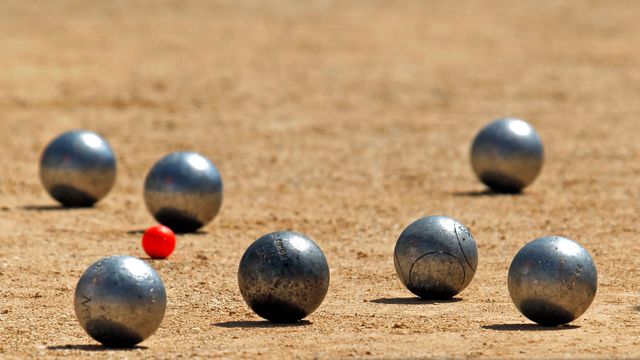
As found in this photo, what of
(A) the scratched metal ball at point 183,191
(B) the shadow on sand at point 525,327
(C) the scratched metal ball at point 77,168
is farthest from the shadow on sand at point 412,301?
(C) the scratched metal ball at point 77,168

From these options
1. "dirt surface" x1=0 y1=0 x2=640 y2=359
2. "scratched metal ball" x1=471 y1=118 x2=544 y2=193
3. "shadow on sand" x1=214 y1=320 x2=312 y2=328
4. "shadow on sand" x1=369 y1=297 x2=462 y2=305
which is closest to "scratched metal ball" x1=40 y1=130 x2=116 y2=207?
"dirt surface" x1=0 y1=0 x2=640 y2=359

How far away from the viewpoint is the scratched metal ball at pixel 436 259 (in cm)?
1474

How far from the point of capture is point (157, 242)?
58.2 feet

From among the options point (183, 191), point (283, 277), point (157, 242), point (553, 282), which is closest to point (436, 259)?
point (553, 282)

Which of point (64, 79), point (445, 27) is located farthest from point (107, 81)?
point (445, 27)

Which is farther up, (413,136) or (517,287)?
(413,136)

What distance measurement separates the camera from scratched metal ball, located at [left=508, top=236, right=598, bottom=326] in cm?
1319

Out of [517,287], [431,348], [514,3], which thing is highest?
[514,3]

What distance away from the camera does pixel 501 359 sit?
11766 mm

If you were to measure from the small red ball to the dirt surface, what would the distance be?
0.82 feet

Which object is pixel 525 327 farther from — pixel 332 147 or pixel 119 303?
pixel 332 147

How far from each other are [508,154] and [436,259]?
9153mm

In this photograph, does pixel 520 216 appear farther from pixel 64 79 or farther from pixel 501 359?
pixel 64 79

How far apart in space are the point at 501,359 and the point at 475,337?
1070mm
